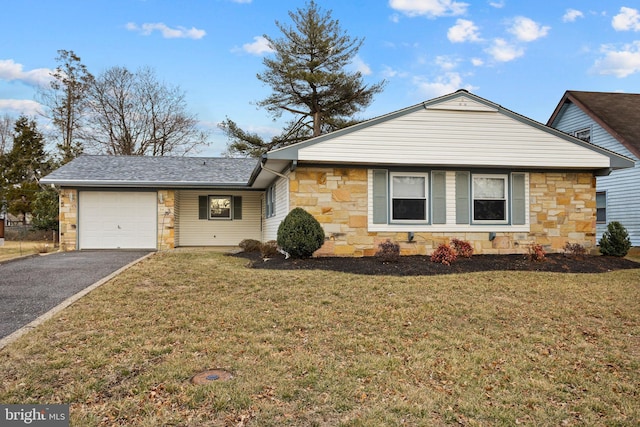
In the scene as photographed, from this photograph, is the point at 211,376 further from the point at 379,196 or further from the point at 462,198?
the point at 462,198

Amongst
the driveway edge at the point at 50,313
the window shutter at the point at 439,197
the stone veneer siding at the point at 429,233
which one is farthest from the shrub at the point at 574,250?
the driveway edge at the point at 50,313

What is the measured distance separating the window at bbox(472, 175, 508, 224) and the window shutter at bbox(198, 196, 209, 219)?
10.2 m

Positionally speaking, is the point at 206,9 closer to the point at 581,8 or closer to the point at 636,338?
the point at 581,8

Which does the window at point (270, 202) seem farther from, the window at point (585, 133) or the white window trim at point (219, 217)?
the window at point (585, 133)

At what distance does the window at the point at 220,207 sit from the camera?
690 inches

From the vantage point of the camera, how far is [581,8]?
1234 cm

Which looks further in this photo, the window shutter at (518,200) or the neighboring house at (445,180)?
the window shutter at (518,200)

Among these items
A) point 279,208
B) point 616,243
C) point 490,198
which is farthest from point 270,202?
point 616,243

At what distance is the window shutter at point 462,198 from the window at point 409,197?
0.87 meters

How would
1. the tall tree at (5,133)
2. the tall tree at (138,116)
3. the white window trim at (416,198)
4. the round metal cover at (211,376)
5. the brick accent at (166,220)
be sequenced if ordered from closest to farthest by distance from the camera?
the round metal cover at (211,376) < the white window trim at (416,198) < the brick accent at (166,220) < the tall tree at (138,116) < the tall tree at (5,133)

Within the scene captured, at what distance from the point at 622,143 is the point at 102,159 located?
764 inches

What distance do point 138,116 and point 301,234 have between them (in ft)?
77.2

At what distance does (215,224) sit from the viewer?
57.3 ft

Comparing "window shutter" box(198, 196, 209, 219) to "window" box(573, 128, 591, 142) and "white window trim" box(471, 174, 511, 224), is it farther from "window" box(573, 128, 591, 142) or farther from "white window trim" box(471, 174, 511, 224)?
"window" box(573, 128, 591, 142)
